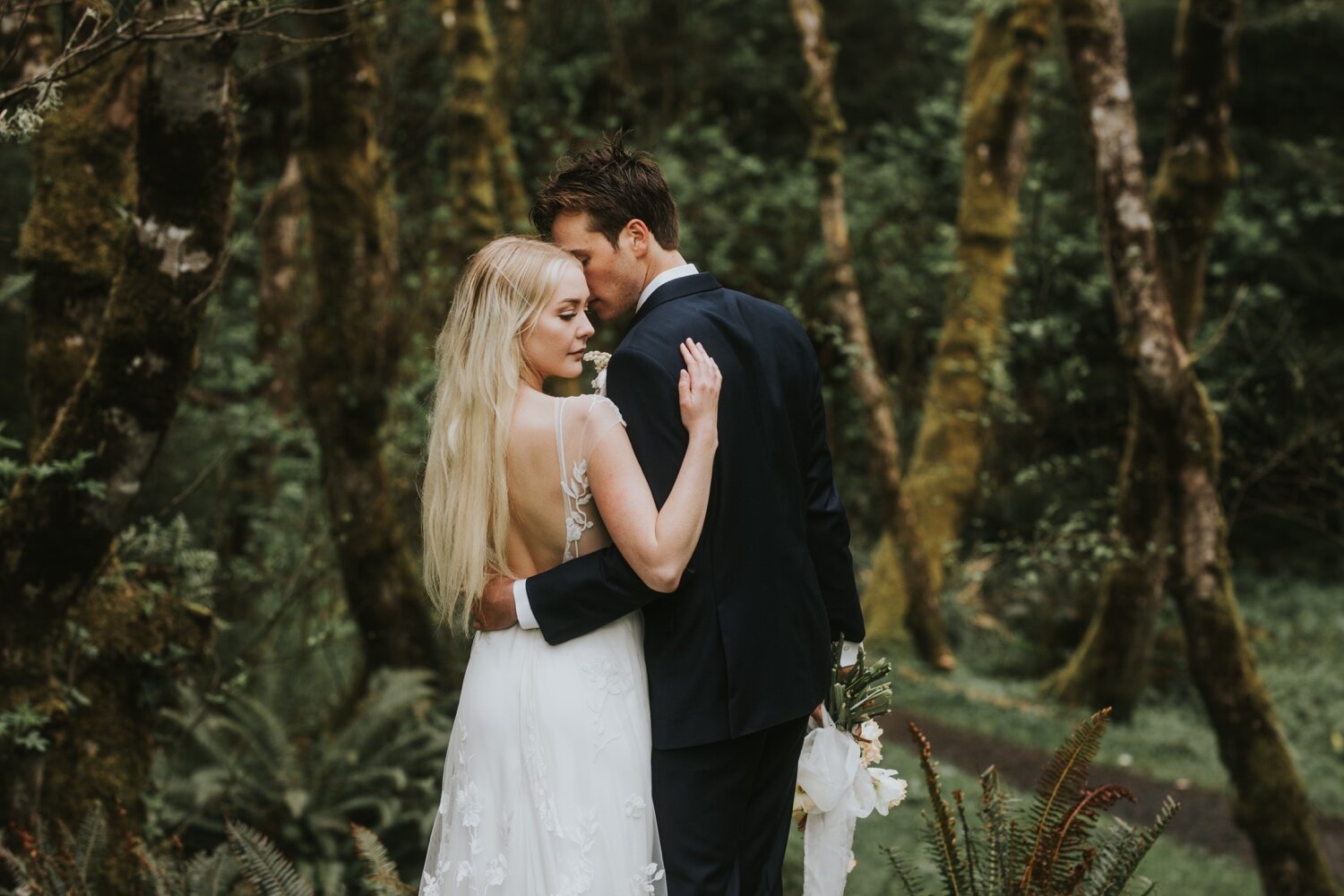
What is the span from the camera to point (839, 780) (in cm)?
326

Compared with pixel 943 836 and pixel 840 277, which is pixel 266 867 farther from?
→ pixel 840 277

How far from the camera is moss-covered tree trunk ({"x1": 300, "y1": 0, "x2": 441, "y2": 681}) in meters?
6.59

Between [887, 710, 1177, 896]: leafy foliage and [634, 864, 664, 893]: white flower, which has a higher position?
[634, 864, 664, 893]: white flower

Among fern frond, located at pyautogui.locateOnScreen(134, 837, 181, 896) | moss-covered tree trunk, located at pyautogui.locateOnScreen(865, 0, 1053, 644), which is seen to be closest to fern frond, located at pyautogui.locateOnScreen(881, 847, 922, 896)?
fern frond, located at pyautogui.locateOnScreen(134, 837, 181, 896)

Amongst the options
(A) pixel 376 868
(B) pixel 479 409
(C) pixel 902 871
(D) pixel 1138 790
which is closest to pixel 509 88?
(D) pixel 1138 790

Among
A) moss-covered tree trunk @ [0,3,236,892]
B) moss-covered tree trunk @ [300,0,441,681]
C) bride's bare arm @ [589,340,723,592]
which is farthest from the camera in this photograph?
moss-covered tree trunk @ [300,0,441,681]

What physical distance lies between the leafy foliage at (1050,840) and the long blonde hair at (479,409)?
123cm

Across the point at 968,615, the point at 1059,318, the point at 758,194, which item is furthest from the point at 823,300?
the point at 1059,318

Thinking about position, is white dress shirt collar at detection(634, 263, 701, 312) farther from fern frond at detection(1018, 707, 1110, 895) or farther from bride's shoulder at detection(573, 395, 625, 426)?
fern frond at detection(1018, 707, 1110, 895)

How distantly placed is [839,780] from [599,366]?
1.32m

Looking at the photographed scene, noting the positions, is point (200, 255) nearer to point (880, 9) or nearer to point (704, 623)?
point (704, 623)

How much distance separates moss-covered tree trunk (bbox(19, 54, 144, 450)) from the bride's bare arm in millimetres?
2430

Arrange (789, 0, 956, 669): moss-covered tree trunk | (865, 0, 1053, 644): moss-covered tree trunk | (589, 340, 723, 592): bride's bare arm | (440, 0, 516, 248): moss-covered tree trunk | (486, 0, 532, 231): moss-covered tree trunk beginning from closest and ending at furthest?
(589, 340, 723, 592): bride's bare arm → (440, 0, 516, 248): moss-covered tree trunk → (789, 0, 956, 669): moss-covered tree trunk → (486, 0, 532, 231): moss-covered tree trunk → (865, 0, 1053, 644): moss-covered tree trunk

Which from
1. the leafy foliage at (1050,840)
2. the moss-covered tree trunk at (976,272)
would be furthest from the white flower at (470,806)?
the moss-covered tree trunk at (976,272)
